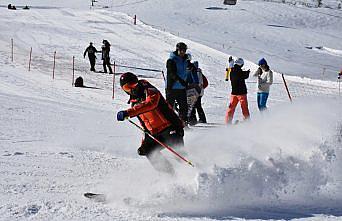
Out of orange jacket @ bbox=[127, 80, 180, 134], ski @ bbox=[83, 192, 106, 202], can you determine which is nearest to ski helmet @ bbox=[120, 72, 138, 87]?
orange jacket @ bbox=[127, 80, 180, 134]

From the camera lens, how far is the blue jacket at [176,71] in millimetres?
9930

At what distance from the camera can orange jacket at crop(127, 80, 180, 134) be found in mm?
5832

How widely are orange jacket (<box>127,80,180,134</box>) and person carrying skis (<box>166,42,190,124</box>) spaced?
3488mm

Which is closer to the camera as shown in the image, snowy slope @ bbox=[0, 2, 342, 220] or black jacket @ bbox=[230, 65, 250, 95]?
snowy slope @ bbox=[0, 2, 342, 220]

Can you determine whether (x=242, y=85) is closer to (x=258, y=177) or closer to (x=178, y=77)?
(x=178, y=77)

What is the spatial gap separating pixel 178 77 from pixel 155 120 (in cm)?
386

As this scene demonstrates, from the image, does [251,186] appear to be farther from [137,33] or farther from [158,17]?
[158,17]

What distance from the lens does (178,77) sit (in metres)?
9.98

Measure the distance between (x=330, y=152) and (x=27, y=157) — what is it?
4551 mm

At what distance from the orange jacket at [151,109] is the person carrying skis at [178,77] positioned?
349 cm

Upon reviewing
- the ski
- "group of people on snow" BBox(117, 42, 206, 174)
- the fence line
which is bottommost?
the fence line

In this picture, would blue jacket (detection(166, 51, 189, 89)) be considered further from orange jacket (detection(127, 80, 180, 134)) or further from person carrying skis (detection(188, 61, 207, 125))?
orange jacket (detection(127, 80, 180, 134))

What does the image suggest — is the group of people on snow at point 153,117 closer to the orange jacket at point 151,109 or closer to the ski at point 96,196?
the orange jacket at point 151,109

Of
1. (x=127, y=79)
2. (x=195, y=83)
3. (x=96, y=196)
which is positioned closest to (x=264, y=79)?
(x=195, y=83)
